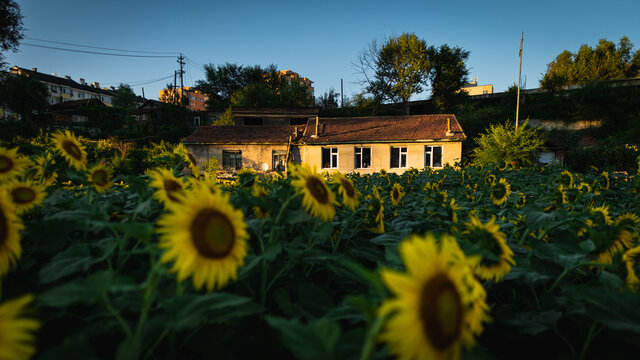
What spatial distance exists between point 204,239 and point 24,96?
42.9 metres

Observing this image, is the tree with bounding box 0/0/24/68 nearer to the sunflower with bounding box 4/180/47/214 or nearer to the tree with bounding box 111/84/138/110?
the sunflower with bounding box 4/180/47/214

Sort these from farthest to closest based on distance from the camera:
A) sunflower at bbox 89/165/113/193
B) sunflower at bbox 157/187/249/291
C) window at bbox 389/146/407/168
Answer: window at bbox 389/146/407/168
sunflower at bbox 89/165/113/193
sunflower at bbox 157/187/249/291

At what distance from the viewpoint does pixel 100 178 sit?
141 centimetres

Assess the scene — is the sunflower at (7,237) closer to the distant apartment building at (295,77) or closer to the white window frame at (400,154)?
the white window frame at (400,154)

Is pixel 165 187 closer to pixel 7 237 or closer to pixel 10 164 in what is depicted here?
pixel 7 237

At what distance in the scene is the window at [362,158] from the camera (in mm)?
19688

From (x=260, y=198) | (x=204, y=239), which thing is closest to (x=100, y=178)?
(x=260, y=198)

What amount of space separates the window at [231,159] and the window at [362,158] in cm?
844

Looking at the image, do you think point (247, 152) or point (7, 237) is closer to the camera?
point (7, 237)

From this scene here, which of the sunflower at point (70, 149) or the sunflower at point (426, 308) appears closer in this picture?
the sunflower at point (426, 308)

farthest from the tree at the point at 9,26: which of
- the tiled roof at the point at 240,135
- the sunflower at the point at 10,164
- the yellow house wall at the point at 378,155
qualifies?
the sunflower at the point at 10,164

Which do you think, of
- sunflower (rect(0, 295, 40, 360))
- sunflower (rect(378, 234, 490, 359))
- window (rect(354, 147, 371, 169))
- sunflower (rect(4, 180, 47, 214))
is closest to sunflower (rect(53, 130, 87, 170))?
sunflower (rect(4, 180, 47, 214))

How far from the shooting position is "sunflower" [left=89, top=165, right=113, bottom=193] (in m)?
1.37

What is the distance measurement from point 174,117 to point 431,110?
3392 cm
